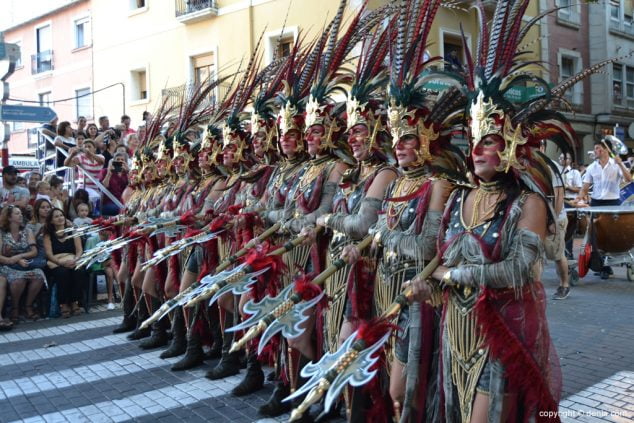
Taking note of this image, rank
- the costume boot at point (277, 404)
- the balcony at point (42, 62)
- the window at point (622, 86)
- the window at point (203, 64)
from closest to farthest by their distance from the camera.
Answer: the costume boot at point (277, 404) → the window at point (203, 64) → the window at point (622, 86) → the balcony at point (42, 62)

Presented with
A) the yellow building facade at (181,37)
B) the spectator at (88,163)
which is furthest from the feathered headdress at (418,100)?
the yellow building facade at (181,37)

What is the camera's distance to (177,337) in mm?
6031

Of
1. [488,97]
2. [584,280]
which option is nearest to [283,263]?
[488,97]

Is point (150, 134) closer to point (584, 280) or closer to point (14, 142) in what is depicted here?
point (584, 280)

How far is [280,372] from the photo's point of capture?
4.59m

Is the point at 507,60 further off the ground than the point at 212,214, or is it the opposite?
the point at 507,60

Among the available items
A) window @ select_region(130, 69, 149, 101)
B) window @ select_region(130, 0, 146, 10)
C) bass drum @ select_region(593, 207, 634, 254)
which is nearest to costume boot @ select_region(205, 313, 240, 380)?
bass drum @ select_region(593, 207, 634, 254)

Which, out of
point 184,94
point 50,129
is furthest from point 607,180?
point 50,129

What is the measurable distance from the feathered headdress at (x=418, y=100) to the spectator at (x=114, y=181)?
24.9 feet

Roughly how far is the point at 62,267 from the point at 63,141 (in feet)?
14.1

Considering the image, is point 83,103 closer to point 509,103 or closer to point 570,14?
point 570,14

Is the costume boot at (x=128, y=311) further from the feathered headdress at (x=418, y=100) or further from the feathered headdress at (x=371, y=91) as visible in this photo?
the feathered headdress at (x=418, y=100)

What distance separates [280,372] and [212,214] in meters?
1.78

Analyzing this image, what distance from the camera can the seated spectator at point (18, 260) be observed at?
8125mm
